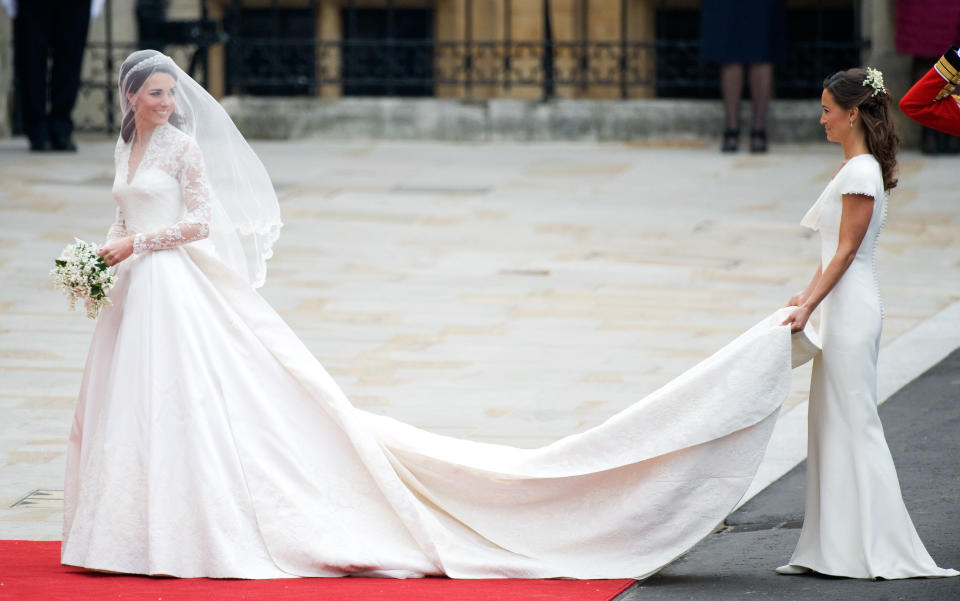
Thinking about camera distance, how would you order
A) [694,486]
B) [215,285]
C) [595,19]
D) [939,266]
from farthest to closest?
[595,19]
[939,266]
[215,285]
[694,486]

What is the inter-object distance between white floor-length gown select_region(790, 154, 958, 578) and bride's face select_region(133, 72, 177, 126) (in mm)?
2259

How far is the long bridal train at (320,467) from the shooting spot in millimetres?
4984

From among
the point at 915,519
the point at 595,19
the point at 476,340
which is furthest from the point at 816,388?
the point at 595,19

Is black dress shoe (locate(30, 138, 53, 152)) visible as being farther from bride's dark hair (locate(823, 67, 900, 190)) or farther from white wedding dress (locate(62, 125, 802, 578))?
bride's dark hair (locate(823, 67, 900, 190))

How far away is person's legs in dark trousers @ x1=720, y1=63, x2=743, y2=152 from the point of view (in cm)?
1484

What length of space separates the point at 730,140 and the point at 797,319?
34.6 ft

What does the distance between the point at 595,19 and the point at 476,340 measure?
342 inches

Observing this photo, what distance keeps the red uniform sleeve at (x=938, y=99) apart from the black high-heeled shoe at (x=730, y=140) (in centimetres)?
994

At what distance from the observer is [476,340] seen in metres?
9.02

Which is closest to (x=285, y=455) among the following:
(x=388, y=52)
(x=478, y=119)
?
(x=478, y=119)

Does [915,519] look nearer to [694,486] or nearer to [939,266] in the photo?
[694,486]

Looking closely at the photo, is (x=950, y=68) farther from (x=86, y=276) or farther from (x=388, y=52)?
(x=388, y=52)

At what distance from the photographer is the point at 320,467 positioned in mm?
5281

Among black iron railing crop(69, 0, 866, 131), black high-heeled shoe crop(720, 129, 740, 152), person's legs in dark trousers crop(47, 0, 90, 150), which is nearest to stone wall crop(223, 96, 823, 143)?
black iron railing crop(69, 0, 866, 131)
